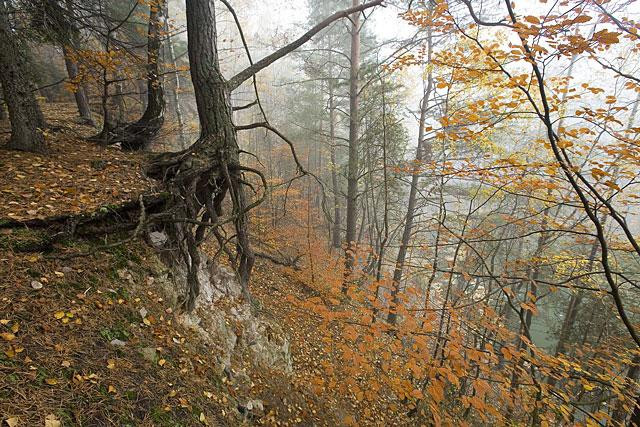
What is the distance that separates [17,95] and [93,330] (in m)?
3.37

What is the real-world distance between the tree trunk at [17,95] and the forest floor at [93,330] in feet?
0.67

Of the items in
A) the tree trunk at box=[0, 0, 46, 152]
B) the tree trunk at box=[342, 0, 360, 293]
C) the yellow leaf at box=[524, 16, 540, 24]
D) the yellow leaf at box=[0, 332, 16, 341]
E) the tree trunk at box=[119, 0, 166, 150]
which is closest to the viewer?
the yellow leaf at box=[0, 332, 16, 341]

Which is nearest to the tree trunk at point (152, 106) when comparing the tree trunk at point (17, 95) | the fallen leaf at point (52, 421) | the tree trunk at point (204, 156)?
the tree trunk at point (17, 95)

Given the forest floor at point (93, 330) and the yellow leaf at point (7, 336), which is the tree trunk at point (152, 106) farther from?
the yellow leaf at point (7, 336)

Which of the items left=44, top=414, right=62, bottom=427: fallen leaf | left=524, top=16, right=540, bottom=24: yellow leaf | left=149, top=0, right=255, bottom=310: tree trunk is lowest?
left=44, top=414, right=62, bottom=427: fallen leaf

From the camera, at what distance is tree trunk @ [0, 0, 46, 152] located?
11.2 ft

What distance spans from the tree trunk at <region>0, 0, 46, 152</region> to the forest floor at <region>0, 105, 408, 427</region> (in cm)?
21

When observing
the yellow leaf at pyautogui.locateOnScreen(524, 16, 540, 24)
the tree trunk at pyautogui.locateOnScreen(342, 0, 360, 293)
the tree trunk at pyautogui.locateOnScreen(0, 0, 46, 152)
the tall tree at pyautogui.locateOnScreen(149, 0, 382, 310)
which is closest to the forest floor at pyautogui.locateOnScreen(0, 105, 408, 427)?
the tree trunk at pyautogui.locateOnScreen(0, 0, 46, 152)

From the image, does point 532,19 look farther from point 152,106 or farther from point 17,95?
point 17,95

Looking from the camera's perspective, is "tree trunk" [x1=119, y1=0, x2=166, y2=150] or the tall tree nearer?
the tall tree

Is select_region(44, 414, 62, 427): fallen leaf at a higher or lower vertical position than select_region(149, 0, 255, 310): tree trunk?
lower

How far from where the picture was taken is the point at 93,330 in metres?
2.36

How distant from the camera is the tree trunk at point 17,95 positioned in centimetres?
341

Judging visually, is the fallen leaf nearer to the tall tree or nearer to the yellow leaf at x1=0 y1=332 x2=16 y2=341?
the yellow leaf at x1=0 y1=332 x2=16 y2=341
